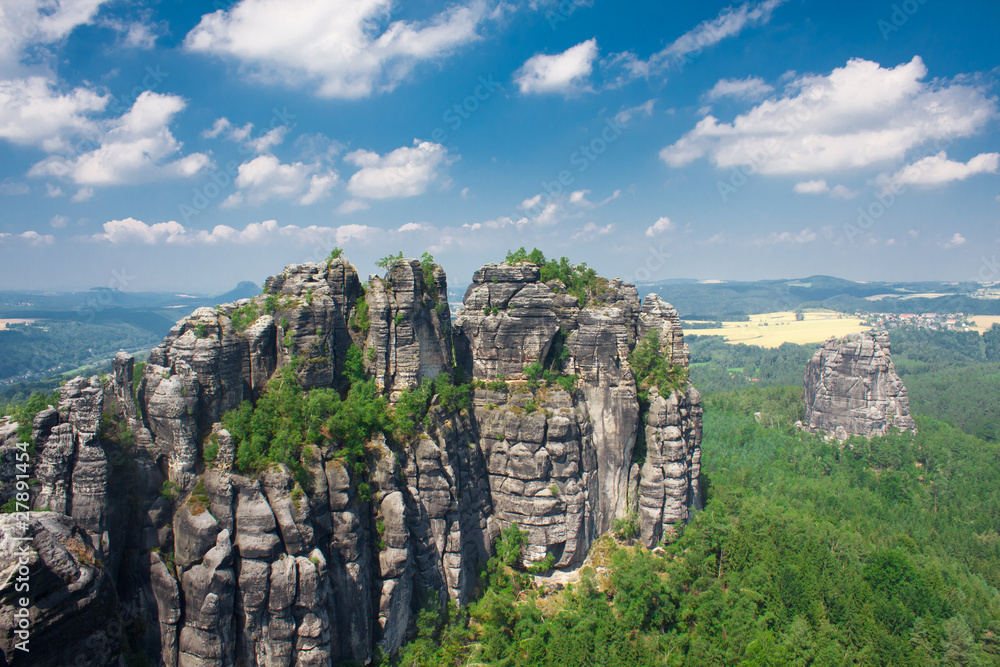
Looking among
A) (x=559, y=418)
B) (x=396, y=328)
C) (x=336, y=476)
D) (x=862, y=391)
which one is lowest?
(x=862, y=391)

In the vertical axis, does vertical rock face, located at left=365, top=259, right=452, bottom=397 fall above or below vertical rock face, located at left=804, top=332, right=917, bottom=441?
above

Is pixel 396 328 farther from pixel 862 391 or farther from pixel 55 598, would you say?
pixel 862 391

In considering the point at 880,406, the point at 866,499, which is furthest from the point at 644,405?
the point at 880,406

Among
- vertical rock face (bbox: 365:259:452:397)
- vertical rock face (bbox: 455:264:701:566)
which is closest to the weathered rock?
vertical rock face (bbox: 365:259:452:397)

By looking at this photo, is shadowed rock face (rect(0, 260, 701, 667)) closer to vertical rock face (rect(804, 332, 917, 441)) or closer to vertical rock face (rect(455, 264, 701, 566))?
vertical rock face (rect(455, 264, 701, 566))

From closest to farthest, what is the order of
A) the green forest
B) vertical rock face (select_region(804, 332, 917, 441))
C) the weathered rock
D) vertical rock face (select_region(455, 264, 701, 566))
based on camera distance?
1. the weathered rock
2. the green forest
3. vertical rock face (select_region(455, 264, 701, 566))
4. vertical rock face (select_region(804, 332, 917, 441))

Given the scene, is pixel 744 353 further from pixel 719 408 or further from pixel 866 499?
pixel 866 499

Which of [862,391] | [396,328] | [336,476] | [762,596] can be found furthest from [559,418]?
[862,391]
